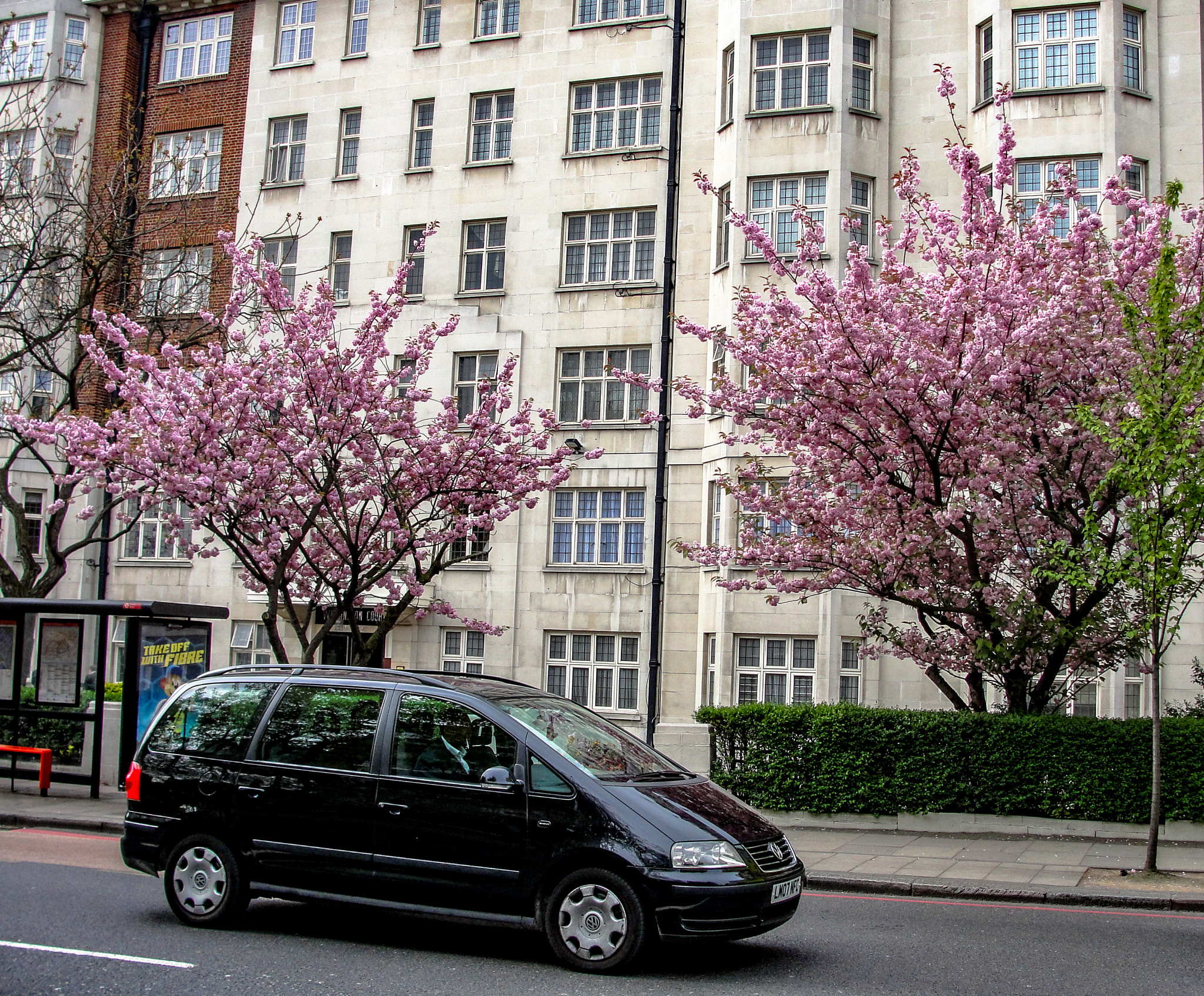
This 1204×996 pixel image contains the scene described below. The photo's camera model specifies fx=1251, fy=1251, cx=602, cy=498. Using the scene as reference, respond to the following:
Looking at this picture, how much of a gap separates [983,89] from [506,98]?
10419 mm

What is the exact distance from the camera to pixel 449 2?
28.8 meters

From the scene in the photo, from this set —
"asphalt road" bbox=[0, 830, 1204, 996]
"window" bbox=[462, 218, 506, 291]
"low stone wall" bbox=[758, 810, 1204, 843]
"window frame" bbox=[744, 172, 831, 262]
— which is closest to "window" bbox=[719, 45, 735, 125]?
"window frame" bbox=[744, 172, 831, 262]

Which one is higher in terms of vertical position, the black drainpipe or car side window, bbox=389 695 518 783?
the black drainpipe

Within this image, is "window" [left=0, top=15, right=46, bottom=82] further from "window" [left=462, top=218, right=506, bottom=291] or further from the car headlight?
the car headlight

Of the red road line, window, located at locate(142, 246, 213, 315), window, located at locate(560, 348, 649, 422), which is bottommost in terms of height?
the red road line

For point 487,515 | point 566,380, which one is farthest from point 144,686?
point 566,380

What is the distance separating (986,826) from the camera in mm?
14656

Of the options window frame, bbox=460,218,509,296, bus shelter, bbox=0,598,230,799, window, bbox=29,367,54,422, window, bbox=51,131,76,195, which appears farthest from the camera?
window, bbox=29,367,54,422

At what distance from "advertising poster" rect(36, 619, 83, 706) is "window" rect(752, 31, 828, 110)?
626 inches

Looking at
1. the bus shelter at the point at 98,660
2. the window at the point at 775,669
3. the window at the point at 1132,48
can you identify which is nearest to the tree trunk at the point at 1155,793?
the window at the point at 775,669

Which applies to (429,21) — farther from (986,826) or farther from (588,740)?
(588,740)

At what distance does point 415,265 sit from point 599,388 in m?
5.32

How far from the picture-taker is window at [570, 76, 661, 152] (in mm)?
26781

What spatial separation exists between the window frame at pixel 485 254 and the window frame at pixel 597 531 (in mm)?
5012
